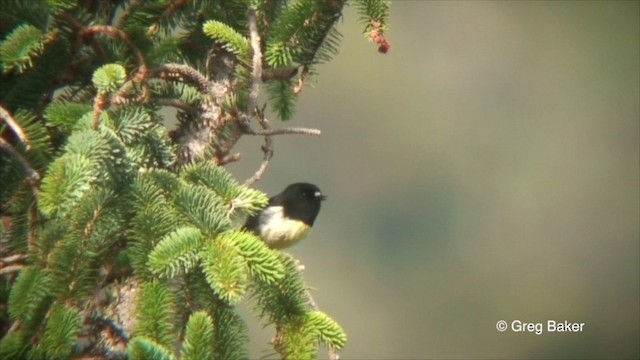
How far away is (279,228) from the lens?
273 centimetres

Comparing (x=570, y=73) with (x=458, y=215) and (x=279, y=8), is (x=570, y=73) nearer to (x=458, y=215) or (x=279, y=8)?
(x=458, y=215)

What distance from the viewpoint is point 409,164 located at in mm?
7176

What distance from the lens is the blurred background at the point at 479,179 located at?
651 centimetres

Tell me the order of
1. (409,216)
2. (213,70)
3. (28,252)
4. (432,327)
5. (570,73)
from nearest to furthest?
(28,252) < (213,70) < (432,327) < (409,216) < (570,73)

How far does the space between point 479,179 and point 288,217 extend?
15.0ft

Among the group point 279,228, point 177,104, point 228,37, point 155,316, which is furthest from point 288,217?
point 155,316

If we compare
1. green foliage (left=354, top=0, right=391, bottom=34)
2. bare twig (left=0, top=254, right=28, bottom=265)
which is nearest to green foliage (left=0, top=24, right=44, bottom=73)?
bare twig (left=0, top=254, right=28, bottom=265)

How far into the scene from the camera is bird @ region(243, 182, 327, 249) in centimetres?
270

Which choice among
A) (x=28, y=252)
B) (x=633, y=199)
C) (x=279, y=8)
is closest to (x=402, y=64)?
(x=633, y=199)

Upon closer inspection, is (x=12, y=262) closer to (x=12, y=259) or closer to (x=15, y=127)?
(x=12, y=259)

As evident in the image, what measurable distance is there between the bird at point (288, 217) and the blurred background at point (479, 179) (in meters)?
3.07

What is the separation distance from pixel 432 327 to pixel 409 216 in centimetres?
88

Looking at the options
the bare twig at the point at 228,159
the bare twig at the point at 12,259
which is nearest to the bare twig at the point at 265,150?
the bare twig at the point at 228,159

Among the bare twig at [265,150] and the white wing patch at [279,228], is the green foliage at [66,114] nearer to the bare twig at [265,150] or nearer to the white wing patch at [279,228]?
the bare twig at [265,150]
